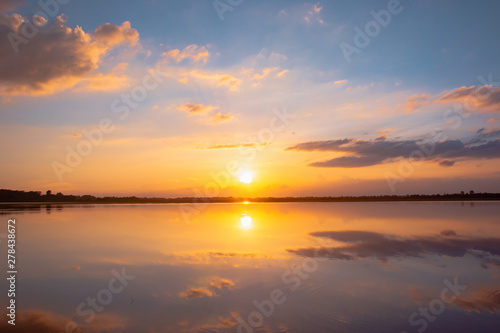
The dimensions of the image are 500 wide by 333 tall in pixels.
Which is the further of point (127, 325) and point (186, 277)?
point (186, 277)

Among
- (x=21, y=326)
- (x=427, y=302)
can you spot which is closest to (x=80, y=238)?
(x=21, y=326)

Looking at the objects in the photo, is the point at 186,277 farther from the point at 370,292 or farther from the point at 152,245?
the point at 152,245

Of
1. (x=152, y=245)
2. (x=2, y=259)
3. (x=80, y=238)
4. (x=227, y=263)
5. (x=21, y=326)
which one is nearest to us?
(x=21, y=326)

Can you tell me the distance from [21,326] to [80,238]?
14.5m

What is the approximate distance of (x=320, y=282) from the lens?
10344 mm

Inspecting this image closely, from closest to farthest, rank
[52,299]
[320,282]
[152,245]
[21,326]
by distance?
[21,326], [52,299], [320,282], [152,245]

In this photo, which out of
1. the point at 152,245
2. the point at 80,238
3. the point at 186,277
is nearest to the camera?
the point at 186,277

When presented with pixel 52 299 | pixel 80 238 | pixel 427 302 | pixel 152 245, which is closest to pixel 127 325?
pixel 52 299

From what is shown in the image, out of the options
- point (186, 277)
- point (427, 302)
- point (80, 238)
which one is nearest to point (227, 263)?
point (186, 277)

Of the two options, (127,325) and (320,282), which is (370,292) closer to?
(320,282)

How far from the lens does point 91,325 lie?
282 inches

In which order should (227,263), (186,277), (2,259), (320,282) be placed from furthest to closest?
(2,259) < (227,263) < (186,277) < (320,282)

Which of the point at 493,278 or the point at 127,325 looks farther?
the point at 493,278

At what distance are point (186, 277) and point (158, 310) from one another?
307 centimetres
